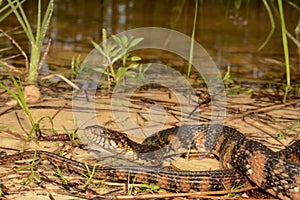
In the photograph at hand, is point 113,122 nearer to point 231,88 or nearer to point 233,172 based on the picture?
point 233,172

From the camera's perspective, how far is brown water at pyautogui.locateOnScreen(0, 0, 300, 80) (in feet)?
24.7

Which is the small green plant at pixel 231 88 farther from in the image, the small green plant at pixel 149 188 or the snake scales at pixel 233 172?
the small green plant at pixel 149 188

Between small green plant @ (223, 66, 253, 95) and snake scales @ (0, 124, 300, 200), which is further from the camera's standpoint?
small green plant @ (223, 66, 253, 95)

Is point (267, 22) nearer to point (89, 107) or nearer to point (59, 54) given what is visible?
point (59, 54)

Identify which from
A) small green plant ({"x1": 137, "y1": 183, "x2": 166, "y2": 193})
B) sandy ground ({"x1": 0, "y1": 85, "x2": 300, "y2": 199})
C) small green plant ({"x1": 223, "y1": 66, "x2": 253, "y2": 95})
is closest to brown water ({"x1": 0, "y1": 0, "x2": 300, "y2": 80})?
small green plant ({"x1": 223, "y1": 66, "x2": 253, "y2": 95})

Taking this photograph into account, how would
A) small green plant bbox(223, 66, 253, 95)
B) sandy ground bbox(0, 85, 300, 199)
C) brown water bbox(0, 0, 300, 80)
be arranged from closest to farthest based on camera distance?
sandy ground bbox(0, 85, 300, 199) → small green plant bbox(223, 66, 253, 95) → brown water bbox(0, 0, 300, 80)

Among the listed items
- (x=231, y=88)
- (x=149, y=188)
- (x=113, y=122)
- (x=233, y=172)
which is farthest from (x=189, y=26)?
(x=149, y=188)

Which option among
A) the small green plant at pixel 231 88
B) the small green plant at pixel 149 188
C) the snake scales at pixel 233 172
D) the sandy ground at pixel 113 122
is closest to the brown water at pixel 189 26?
the small green plant at pixel 231 88

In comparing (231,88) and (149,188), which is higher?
(231,88)

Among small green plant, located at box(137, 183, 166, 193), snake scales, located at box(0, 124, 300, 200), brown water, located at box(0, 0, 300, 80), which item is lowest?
small green plant, located at box(137, 183, 166, 193)

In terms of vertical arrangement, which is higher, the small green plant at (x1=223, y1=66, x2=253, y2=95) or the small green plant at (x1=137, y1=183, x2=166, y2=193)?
the small green plant at (x1=223, y1=66, x2=253, y2=95)

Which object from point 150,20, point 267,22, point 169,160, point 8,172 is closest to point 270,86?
point 169,160

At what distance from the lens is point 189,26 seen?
33.9 feet

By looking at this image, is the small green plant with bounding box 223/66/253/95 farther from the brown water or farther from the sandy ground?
the brown water
